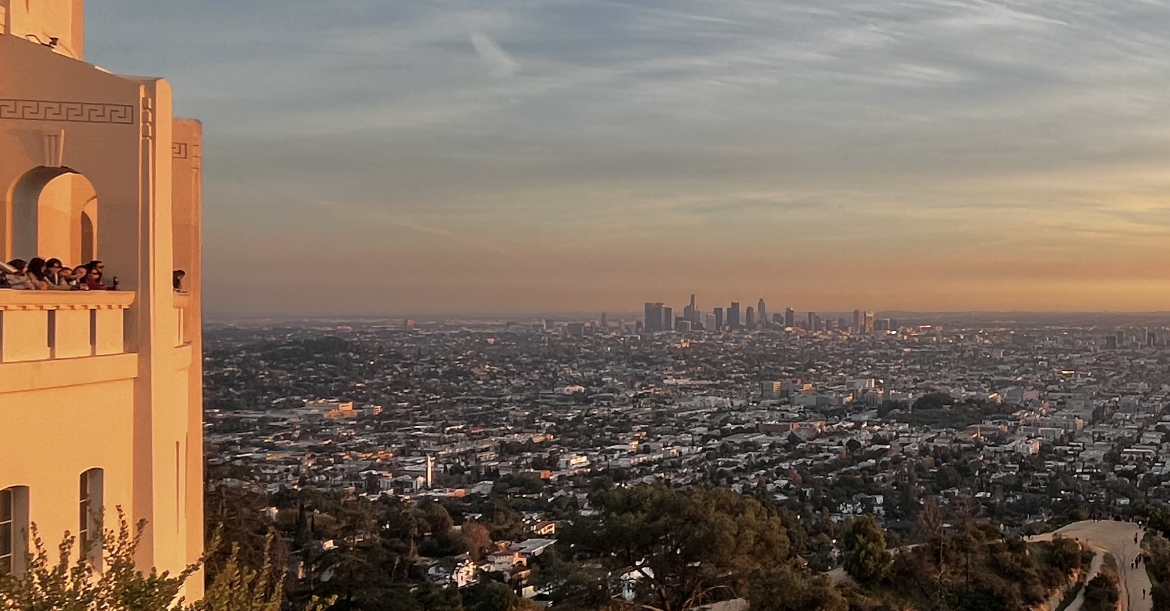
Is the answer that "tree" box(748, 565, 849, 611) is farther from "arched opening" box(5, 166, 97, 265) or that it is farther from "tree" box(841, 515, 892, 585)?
"arched opening" box(5, 166, 97, 265)

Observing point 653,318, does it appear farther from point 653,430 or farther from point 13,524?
point 13,524

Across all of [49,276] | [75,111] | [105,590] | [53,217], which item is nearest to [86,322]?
[49,276]

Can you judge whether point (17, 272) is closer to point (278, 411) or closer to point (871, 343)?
point (278, 411)

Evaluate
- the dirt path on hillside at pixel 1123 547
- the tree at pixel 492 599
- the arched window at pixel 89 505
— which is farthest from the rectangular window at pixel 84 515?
the dirt path on hillside at pixel 1123 547

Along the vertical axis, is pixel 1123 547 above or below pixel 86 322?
below

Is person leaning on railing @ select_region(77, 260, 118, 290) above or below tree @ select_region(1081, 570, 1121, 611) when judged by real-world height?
above

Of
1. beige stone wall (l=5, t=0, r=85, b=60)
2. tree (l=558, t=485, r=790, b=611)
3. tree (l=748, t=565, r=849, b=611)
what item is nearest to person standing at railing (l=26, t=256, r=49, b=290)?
beige stone wall (l=5, t=0, r=85, b=60)

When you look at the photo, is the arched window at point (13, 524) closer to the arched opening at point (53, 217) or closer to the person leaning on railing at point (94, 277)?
the person leaning on railing at point (94, 277)
